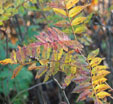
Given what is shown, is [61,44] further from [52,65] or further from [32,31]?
[32,31]

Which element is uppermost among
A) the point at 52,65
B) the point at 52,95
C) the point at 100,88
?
the point at 52,65

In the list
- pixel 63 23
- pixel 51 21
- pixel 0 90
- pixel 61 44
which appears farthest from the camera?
pixel 0 90

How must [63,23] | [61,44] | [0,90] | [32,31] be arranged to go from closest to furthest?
1. [61,44]
2. [63,23]
3. [0,90]
4. [32,31]

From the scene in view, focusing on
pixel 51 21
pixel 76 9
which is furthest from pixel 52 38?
pixel 51 21

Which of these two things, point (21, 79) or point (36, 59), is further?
point (21, 79)

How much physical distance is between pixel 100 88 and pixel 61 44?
240mm

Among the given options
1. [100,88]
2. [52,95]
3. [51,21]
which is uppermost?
[51,21]

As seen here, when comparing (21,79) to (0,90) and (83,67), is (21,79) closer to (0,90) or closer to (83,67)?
(0,90)

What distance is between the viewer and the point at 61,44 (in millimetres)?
705

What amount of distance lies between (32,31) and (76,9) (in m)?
1.12

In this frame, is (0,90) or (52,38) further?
(0,90)

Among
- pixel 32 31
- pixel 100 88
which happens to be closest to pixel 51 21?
pixel 32 31

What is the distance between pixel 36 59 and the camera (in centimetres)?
75

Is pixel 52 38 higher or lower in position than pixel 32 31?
→ lower
